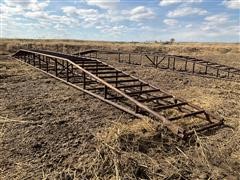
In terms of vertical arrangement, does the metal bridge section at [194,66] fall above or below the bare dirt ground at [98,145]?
above

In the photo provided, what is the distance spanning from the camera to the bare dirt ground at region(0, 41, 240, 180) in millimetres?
4027

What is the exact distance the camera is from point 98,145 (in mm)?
4762

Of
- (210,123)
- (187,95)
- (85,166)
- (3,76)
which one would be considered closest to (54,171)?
(85,166)

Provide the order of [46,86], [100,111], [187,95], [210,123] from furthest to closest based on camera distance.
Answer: [46,86]
[187,95]
[100,111]
[210,123]

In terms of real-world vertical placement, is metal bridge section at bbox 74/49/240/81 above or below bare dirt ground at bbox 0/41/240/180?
above

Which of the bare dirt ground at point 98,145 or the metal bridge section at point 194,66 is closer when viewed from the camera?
the bare dirt ground at point 98,145

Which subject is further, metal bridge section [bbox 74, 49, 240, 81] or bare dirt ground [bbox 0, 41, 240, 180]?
metal bridge section [bbox 74, 49, 240, 81]

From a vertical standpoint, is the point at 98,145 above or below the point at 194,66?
below

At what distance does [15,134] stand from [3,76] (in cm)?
693

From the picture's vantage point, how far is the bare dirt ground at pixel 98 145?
4027 millimetres

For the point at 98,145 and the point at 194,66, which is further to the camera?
the point at 194,66

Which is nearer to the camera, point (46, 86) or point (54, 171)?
point (54, 171)

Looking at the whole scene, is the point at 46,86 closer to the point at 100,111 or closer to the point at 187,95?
the point at 100,111

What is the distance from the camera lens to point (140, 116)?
6.30 meters
